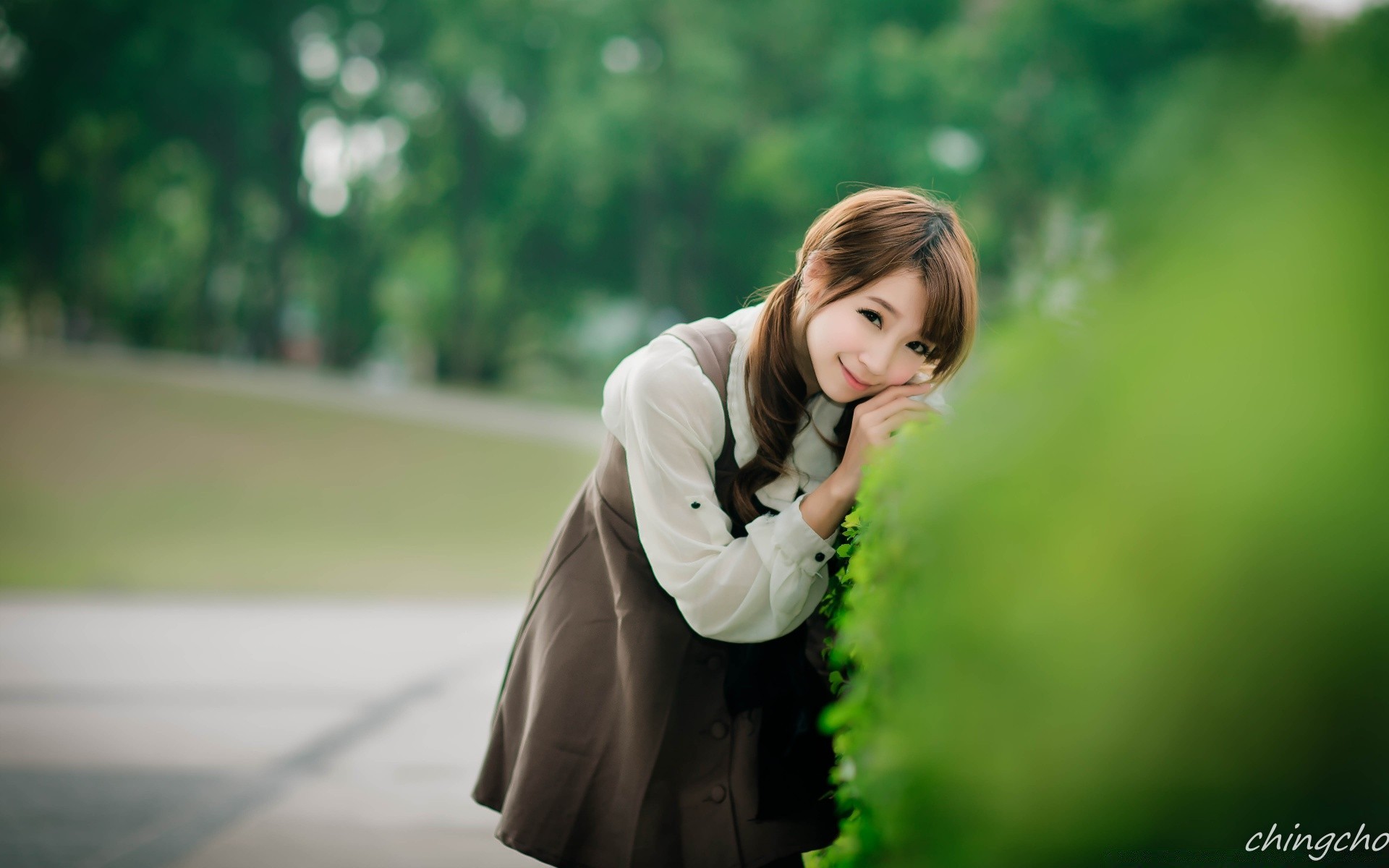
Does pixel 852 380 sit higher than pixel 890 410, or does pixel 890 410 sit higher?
pixel 852 380

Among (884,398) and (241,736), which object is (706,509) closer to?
→ (884,398)

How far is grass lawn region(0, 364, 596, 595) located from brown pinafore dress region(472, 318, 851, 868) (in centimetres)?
523

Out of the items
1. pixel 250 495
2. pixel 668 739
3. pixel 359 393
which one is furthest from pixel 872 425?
pixel 359 393

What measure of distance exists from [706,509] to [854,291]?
0.45m

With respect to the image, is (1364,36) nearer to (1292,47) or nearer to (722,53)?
(1292,47)

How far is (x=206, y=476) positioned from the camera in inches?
586

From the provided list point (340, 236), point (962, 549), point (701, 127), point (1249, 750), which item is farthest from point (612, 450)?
point (340, 236)

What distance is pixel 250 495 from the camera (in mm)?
14086

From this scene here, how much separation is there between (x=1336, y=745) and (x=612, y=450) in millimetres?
1470

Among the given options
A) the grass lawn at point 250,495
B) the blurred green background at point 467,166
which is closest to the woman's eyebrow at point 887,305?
the grass lawn at point 250,495

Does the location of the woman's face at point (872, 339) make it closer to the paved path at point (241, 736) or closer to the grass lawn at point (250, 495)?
the paved path at point (241, 736)

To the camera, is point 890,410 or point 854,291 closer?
point 890,410

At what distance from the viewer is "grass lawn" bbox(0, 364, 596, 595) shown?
9.89 m

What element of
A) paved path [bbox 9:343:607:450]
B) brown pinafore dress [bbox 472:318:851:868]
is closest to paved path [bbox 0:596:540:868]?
brown pinafore dress [bbox 472:318:851:868]
